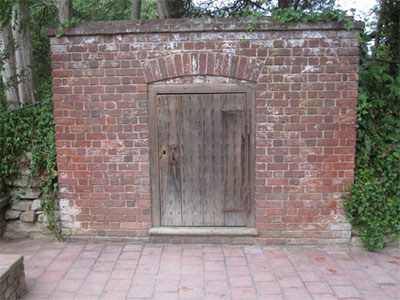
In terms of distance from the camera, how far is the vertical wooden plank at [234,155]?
404 centimetres

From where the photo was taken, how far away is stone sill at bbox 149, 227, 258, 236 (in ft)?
13.5

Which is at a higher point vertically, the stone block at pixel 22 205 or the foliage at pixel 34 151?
the foliage at pixel 34 151

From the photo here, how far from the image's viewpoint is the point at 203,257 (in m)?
3.86

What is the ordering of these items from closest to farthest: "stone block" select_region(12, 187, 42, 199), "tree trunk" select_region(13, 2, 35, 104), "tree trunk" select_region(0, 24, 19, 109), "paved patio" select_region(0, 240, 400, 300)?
"paved patio" select_region(0, 240, 400, 300) < "stone block" select_region(12, 187, 42, 199) < "tree trunk" select_region(0, 24, 19, 109) < "tree trunk" select_region(13, 2, 35, 104)

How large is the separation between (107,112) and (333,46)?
2905 millimetres

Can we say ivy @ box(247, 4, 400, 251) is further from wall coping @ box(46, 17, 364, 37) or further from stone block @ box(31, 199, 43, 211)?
stone block @ box(31, 199, 43, 211)

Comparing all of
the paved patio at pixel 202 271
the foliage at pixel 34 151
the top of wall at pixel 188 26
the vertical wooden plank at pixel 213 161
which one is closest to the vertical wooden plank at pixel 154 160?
the paved patio at pixel 202 271

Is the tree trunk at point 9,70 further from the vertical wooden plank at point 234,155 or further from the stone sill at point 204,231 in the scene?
the vertical wooden plank at point 234,155

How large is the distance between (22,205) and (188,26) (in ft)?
10.8

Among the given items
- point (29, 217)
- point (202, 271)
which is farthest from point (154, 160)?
point (29, 217)

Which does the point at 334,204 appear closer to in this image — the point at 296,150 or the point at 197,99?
the point at 296,150

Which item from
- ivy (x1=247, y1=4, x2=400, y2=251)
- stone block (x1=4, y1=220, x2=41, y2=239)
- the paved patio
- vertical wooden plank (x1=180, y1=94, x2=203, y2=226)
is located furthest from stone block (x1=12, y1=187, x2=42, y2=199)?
ivy (x1=247, y1=4, x2=400, y2=251)

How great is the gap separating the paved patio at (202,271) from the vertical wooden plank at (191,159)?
435 millimetres

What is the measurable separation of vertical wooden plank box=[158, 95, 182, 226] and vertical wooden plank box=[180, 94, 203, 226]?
79 millimetres
